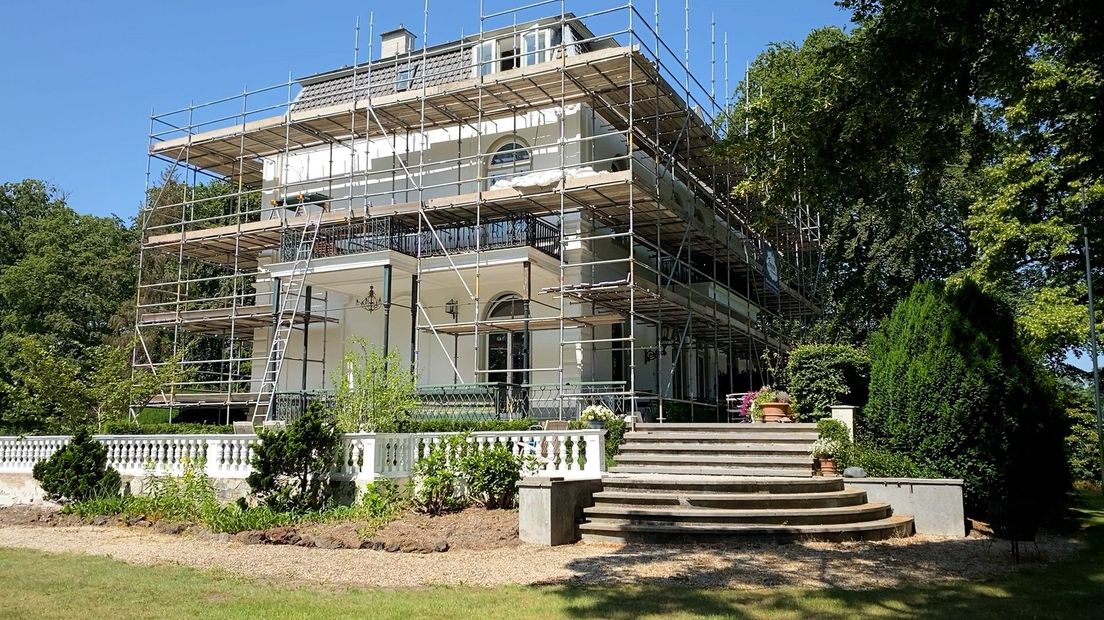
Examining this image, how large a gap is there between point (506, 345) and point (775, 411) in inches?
334

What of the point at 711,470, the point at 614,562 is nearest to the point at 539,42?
the point at 711,470

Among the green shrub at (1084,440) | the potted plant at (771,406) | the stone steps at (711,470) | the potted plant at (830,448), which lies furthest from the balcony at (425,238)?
the green shrub at (1084,440)

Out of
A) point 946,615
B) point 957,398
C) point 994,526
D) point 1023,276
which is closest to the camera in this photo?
point 946,615

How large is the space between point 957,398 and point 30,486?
53.4ft

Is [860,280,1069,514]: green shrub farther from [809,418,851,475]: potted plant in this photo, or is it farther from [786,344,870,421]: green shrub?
[786,344,870,421]: green shrub

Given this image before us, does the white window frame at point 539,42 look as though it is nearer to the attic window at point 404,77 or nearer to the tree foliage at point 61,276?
the attic window at point 404,77

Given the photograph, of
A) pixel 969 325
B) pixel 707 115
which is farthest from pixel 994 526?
pixel 707 115

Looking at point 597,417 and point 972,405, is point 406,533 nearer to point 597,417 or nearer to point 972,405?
point 597,417

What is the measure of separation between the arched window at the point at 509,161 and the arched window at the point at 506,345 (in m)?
3.16

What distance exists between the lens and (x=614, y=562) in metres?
9.31

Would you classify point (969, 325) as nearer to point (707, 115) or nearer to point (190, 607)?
point (190, 607)

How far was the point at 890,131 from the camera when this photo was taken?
34.2 ft

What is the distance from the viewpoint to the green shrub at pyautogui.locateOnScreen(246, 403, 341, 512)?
12.7 m

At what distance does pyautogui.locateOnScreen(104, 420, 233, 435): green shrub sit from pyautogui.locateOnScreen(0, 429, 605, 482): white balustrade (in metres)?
2.41
